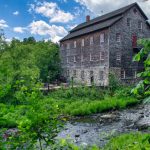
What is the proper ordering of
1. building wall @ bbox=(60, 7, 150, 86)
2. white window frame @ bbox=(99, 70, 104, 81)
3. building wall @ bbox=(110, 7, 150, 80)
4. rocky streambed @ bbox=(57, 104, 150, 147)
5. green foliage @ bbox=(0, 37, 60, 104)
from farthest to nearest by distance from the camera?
white window frame @ bbox=(99, 70, 104, 81)
building wall @ bbox=(110, 7, 150, 80)
building wall @ bbox=(60, 7, 150, 86)
green foliage @ bbox=(0, 37, 60, 104)
rocky streambed @ bbox=(57, 104, 150, 147)

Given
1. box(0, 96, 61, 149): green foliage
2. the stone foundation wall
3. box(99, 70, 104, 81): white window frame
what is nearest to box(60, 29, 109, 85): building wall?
the stone foundation wall

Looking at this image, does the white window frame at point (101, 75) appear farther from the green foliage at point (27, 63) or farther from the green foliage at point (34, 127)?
the green foliage at point (34, 127)

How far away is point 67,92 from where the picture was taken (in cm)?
2762

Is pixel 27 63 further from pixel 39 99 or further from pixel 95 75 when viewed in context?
pixel 39 99

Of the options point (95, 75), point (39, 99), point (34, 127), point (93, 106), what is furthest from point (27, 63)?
point (34, 127)

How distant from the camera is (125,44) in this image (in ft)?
126

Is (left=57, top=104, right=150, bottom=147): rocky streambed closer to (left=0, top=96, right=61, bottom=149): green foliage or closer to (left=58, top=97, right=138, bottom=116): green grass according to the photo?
(left=58, top=97, right=138, bottom=116): green grass

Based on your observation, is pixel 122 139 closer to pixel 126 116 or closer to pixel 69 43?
pixel 126 116

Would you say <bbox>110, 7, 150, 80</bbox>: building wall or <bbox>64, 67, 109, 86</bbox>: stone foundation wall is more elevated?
<bbox>110, 7, 150, 80</bbox>: building wall

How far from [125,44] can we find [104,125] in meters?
22.4

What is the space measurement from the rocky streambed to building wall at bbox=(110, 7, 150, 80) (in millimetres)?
14888

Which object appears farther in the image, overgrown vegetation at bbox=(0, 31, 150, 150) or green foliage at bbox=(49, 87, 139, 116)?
green foliage at bbox=(49, 87, 139, 116)

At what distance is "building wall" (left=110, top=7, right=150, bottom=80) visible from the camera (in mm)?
36969

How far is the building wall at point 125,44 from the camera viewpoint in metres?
37.0
